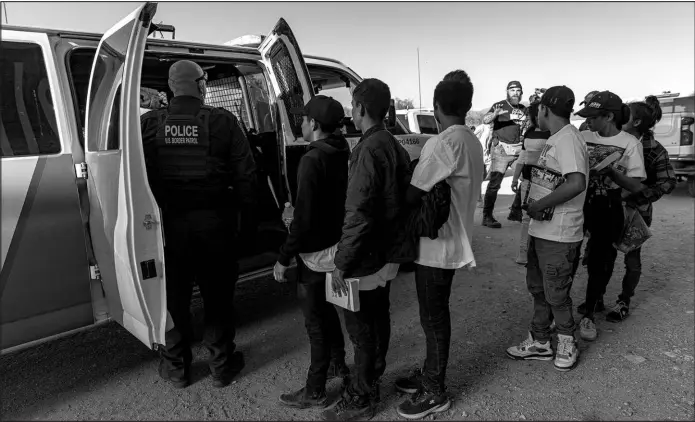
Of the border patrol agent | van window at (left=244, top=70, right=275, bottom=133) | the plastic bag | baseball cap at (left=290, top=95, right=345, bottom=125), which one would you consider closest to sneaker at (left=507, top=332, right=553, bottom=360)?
the plastic bag

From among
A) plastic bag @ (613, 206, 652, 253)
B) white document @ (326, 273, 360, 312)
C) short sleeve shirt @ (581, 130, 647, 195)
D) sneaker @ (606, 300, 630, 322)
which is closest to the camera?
white document @ (326, 273, 360, 312)

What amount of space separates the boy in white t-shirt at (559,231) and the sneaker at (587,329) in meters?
0.41

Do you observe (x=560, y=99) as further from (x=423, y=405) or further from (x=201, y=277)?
(x=201, y=277)

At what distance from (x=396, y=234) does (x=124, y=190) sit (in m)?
1.37

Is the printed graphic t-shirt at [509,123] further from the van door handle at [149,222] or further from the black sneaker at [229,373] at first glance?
the van door handle at [149,222]

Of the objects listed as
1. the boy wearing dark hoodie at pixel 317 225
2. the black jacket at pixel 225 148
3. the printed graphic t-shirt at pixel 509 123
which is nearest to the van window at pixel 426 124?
the printed graphic t-shirt at pixel 509 123

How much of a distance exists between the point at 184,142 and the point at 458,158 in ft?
4.85

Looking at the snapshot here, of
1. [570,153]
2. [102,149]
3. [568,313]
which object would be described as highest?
[102,149]

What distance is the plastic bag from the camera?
3457 mm

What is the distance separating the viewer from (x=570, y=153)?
2.67m

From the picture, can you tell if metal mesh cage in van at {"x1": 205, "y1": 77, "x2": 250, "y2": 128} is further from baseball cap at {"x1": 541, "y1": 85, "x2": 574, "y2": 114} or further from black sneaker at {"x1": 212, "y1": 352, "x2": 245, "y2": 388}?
baseball cap at {"x1": 541, "y1": 85, "x2": 574, "y2": 114}

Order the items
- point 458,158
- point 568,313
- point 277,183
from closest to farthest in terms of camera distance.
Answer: point 458,158 < point 568,313 < point 277,183

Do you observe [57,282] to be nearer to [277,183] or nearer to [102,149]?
[102,149]

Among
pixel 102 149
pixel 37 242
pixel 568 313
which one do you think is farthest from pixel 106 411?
pixel 568 313
